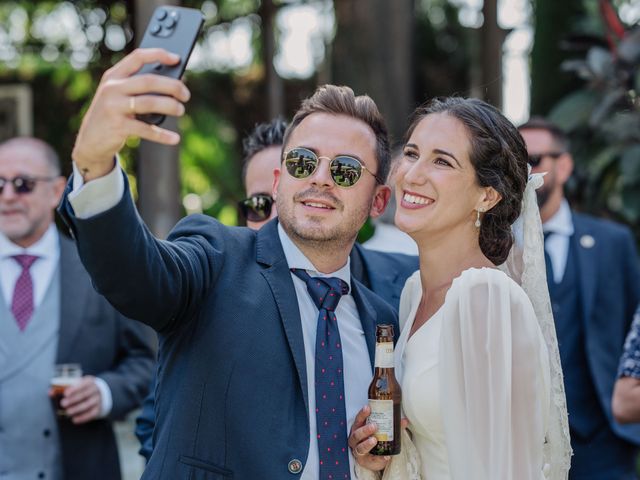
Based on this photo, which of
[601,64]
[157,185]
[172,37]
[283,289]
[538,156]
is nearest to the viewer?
[172,37]

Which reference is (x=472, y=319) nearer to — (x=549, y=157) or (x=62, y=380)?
(x=62, y=380)

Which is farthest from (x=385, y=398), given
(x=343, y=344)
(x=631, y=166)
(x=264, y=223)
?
(x=631, y=166)

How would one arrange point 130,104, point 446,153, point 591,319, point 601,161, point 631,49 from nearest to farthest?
point 130,104 < point 446,153 < point 591,319 < point 631,49 < point 601,161

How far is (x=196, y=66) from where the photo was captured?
10.7 meters

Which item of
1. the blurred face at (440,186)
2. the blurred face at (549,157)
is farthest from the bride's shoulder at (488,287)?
the blurred face at (549,157)

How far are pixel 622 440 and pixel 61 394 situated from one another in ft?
9.52

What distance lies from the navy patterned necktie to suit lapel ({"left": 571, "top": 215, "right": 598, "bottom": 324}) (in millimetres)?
2445

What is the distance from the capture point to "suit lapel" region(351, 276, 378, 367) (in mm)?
2971

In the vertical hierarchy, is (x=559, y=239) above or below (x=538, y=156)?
below

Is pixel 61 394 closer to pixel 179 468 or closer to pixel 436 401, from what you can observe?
pixel 179 468

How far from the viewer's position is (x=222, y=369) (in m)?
2.57

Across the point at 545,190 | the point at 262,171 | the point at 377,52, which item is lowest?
the point at 545,190

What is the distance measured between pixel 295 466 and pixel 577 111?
512 cm

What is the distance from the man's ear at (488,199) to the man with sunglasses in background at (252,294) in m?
0.36
